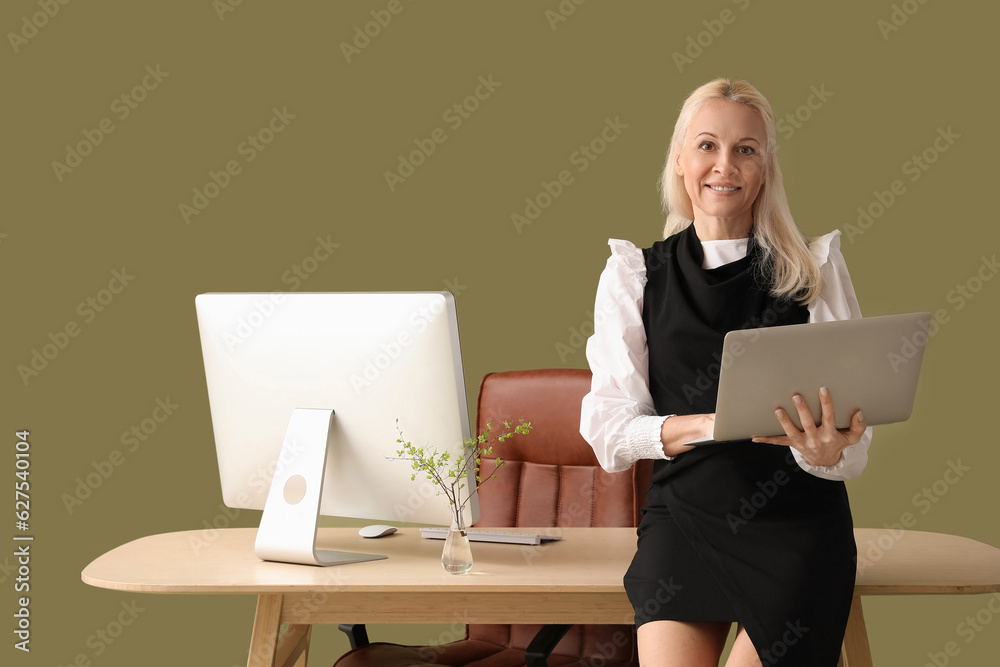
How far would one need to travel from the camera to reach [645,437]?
2.70 meters

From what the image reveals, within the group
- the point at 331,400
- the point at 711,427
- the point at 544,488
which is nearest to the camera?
the point at 711,427

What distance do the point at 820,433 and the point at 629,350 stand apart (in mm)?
591

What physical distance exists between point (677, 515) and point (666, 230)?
886 mm

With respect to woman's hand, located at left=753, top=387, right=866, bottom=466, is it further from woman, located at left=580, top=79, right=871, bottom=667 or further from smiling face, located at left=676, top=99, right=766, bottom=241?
smiling face, located at left=676, top=99, right=766, bottom=241

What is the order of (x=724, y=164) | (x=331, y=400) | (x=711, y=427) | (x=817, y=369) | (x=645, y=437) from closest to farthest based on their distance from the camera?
(x=817, y=369), (x=711, y=427), (x=645, y=437), (x=724, y=164), (x=331, y=400)

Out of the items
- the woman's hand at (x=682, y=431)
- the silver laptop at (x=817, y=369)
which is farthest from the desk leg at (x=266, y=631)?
the silver laptop at (x=817, y=369)

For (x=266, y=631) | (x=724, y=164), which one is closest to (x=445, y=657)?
(x=266, y=631)

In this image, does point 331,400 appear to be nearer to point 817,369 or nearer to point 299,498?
point 299,498

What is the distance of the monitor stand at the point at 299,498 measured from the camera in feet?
9.48

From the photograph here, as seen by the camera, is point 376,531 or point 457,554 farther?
point 376,531

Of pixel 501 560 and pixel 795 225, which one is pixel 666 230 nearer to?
pixel 795 225

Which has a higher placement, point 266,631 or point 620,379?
point 620,379

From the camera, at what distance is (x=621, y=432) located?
2.74m

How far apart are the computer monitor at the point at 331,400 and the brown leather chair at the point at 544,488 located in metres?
0.75
